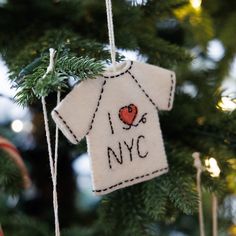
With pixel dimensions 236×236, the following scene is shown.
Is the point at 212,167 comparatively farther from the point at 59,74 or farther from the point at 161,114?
the point at 59,74

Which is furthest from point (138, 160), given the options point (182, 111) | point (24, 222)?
point (24, 222)

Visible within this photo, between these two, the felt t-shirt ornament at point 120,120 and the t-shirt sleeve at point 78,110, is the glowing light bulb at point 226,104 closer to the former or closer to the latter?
the felt t-shirt ornament at point 120,120

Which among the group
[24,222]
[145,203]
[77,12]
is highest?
[77,12]

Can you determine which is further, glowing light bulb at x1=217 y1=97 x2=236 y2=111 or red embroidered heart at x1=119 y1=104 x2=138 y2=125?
glowing light bulb at x1=217 y1=97 x2=236 y2=111

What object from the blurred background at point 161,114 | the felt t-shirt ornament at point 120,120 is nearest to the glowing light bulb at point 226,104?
the blurred background at point 161,114

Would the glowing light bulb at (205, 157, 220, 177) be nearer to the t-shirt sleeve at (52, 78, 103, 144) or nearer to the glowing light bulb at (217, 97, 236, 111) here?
the glowing light bulb at (217, 97, 236, 111)

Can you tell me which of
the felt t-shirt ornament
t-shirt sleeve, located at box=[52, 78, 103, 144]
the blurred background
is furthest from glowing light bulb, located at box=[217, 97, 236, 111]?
t-shirt sleeve, located at box=[52, 78, 103, 144]

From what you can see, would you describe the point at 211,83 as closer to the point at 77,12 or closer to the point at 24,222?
the point at 77,12
